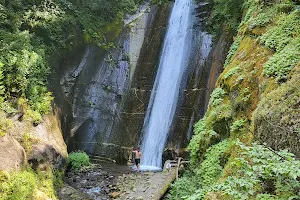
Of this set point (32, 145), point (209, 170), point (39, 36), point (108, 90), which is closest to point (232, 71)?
point (209, 170)

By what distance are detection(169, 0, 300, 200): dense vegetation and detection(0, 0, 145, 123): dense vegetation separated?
7075 mm

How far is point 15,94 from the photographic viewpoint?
10922mm

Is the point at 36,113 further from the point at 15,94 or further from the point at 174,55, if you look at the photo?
the point at 174,55

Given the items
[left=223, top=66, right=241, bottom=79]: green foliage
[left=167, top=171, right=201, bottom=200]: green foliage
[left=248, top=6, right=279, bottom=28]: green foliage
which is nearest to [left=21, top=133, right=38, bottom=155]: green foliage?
[left=167, top=171, right=201, bottom=200]: green foliage

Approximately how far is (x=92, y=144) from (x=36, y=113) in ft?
17.3

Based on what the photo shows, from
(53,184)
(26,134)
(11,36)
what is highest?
(11,36)

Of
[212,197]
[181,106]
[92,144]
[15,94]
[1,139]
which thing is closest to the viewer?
[212,197]

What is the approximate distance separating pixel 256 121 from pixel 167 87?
1081 centimetres

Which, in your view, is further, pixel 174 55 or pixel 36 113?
pixel 174 55

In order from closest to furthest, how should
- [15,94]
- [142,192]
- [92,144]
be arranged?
[142,192]
[15,94]
[92,144]

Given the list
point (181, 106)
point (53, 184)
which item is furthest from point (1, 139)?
point (181, 106)

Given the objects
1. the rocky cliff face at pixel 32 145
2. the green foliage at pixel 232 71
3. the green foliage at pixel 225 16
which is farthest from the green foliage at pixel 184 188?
the green foliage at pixel 225 16

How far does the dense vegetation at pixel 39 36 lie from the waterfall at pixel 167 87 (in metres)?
3.72

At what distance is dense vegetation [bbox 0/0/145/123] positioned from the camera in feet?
35.4
